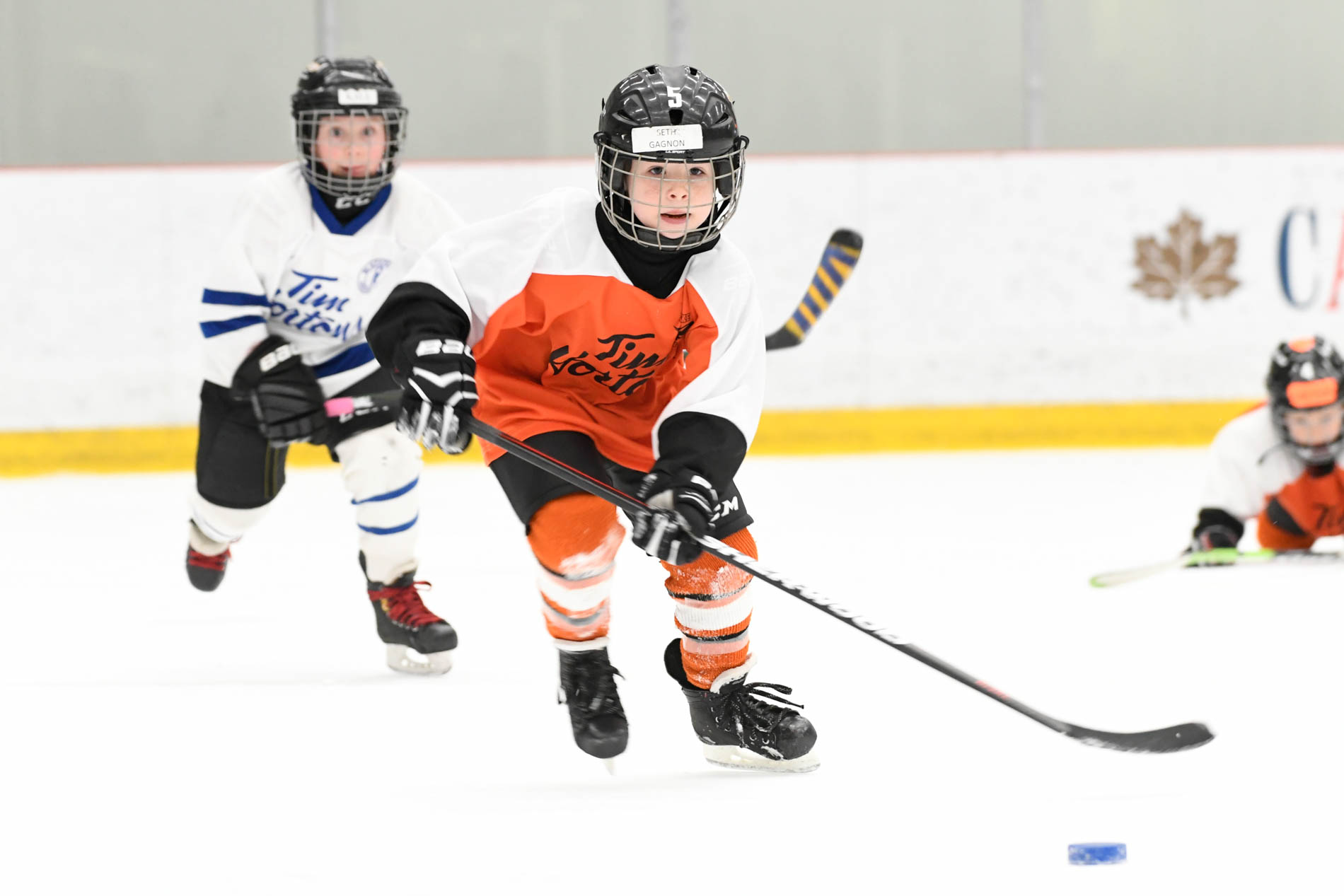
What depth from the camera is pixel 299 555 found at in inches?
151

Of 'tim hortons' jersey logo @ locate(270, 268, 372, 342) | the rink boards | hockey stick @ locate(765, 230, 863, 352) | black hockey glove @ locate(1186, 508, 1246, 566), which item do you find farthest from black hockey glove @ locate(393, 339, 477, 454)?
the rink boards

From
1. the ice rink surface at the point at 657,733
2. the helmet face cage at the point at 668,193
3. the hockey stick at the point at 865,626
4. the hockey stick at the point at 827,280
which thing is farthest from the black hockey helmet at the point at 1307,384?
the helmet face cage at the point at 668,193

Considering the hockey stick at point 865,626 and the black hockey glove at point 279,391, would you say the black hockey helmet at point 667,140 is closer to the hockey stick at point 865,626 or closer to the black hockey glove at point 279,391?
the hockey stick at point 865,626

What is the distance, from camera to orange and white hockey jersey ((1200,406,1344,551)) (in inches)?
141

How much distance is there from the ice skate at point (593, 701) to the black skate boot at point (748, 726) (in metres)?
0.12

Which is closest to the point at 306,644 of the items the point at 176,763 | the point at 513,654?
the point at 513,654

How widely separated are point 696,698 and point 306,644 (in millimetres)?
1080

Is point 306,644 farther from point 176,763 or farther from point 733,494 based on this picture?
point 733,494

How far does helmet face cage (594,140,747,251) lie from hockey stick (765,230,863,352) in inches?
32.4

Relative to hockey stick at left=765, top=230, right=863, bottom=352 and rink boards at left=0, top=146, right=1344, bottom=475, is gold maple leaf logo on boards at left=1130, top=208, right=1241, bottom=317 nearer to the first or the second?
rink boards at left=0, top=146, right=1344, bottom=475

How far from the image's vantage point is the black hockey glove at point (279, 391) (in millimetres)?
2598

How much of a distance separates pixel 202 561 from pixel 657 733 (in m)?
1.14

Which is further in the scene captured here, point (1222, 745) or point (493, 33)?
point (493, 33)

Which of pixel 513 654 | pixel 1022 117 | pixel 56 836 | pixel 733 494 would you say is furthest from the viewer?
pixel 1022 117
